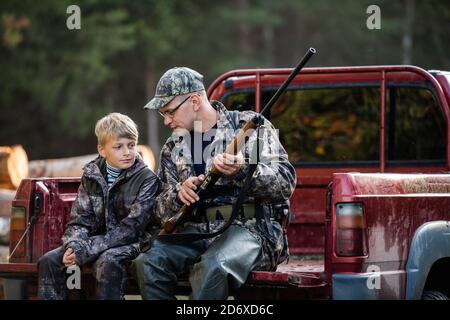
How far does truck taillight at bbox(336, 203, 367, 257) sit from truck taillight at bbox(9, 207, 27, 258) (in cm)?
209

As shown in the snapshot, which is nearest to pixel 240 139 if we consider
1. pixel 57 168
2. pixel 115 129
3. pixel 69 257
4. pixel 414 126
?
pixel 115 129

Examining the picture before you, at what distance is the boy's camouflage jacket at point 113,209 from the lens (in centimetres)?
552

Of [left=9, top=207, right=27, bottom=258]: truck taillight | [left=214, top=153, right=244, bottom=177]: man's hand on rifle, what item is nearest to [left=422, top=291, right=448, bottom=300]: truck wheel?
[left=214, top=153, right=244, bottom=177]: man's hand on rifle

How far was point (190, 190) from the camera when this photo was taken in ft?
17.1

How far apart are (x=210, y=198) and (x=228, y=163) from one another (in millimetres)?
465

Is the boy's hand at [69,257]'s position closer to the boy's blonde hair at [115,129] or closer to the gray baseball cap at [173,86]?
the boy's blonde hair at [115,129]

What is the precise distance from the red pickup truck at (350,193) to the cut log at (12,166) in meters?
5.42

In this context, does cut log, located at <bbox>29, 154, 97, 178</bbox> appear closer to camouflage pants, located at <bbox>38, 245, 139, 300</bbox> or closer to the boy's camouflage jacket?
the boy's camouflage jacket

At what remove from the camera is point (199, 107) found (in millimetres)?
5512

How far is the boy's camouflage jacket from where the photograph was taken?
5523mm

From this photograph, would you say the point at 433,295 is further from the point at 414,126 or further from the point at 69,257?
the point at 414,126
